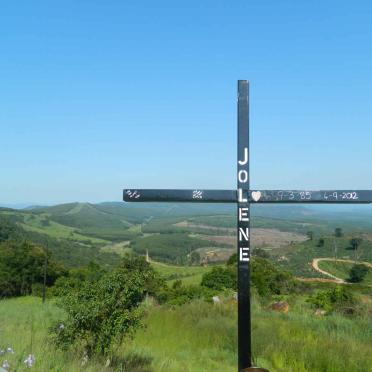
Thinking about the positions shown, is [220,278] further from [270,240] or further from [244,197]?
[270,240]

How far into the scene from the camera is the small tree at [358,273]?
66062 mm

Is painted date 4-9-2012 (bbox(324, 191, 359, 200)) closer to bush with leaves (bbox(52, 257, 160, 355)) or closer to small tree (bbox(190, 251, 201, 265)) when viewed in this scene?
bush with leaves (bbox(52, 257, 160, 355))

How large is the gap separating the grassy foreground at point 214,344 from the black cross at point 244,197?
1586mm

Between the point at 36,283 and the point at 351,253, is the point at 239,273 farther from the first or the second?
the point at 351,253

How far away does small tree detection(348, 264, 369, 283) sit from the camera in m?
66.1

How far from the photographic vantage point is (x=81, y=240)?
160 meters

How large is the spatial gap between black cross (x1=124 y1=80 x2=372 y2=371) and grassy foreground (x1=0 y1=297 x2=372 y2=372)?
1586 millimetres

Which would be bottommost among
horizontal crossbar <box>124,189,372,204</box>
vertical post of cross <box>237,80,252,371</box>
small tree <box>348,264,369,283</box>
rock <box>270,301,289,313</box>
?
small tree <box>348,264,369,283</box>

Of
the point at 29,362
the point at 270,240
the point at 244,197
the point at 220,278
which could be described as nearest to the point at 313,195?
the point at 244,197

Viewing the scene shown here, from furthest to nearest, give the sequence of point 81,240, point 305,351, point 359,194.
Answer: point 81,240 → point 305,351 → point 359,194

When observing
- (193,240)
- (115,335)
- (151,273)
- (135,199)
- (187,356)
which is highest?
(135,199)

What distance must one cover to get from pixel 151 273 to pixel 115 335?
119 centimetres

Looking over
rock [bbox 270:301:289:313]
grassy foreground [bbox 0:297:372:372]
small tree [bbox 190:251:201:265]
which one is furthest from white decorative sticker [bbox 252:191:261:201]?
small tree [bbox 190:251:201:265]

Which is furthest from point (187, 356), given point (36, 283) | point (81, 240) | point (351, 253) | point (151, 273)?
point (81, 240)
